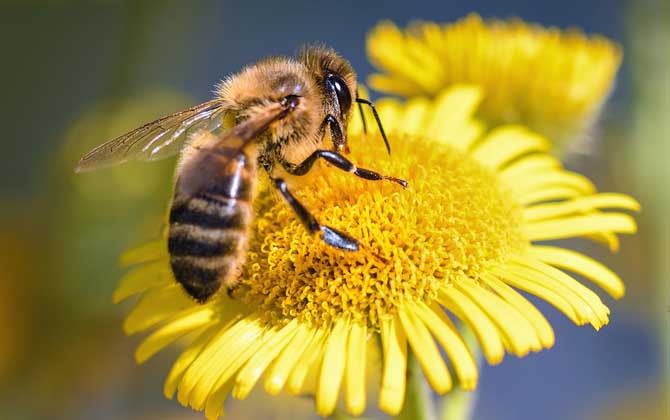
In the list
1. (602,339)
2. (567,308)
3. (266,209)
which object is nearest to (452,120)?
(266,209)

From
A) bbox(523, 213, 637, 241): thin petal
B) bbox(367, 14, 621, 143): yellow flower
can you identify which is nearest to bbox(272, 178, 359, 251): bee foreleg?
bbox(523, 213, 637, 241): thin petal

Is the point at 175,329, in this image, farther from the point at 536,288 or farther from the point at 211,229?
the point at 536,288

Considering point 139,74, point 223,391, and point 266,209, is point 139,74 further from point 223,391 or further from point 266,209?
point 223,391

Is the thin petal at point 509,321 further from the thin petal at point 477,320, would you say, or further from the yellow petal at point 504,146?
the yellow petal at point 504,146

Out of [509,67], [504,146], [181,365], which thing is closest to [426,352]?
[181,365]

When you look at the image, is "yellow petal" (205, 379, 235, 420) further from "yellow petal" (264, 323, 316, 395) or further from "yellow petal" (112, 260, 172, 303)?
"yellow petal" (112, 260, 172, 303)
